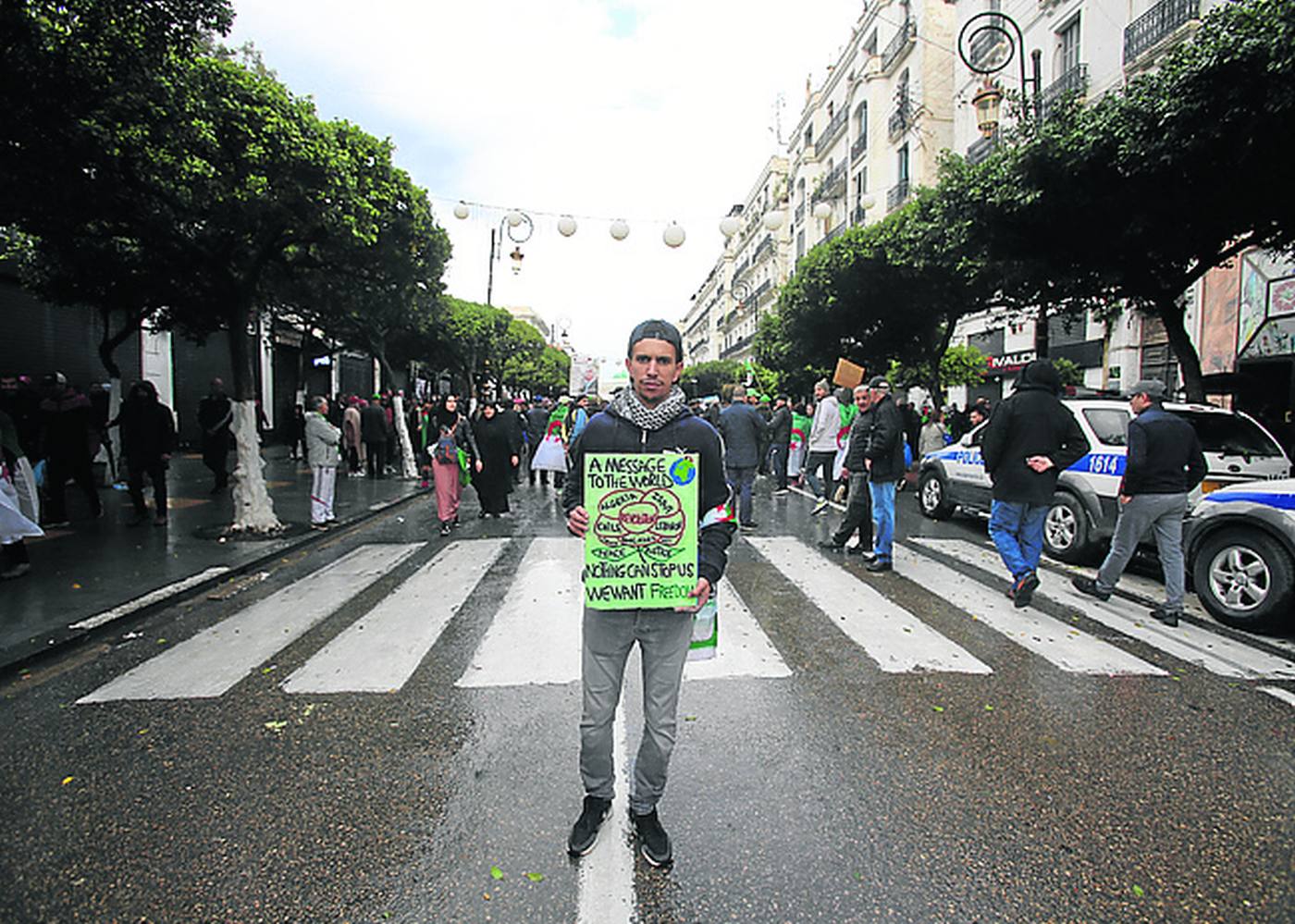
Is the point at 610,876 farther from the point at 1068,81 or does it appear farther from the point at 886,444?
the point at 1068,81

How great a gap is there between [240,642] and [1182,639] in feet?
22.1

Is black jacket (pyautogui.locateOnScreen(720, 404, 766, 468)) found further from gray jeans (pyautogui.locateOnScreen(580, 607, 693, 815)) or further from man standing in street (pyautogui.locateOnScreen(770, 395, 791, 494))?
gray jeans (pyautogui.locateOnScreen(580, 607, 693, 815))

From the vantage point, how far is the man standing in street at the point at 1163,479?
18.7ft

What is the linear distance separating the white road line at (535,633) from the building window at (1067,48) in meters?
22.8

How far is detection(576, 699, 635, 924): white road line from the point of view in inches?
94.4

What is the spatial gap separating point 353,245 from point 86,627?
5.69 m

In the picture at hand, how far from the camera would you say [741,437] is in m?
9.42

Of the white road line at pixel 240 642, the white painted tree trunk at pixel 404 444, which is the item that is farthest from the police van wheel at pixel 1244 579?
the white painted tree trunk at pixel 404 444

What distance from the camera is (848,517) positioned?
26.5 ft

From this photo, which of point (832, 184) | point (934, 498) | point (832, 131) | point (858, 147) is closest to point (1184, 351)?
point (934, 498)

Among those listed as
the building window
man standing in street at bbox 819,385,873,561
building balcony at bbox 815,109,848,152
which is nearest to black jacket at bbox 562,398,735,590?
man standing in street at bbox 819,385,873,561

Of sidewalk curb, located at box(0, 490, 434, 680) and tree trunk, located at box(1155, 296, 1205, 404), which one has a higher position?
tree trunk, located at box(1155, 296, 1205, 404)

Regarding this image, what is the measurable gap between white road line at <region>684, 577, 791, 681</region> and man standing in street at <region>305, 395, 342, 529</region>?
20.5 ft

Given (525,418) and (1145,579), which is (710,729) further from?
(525,418)
